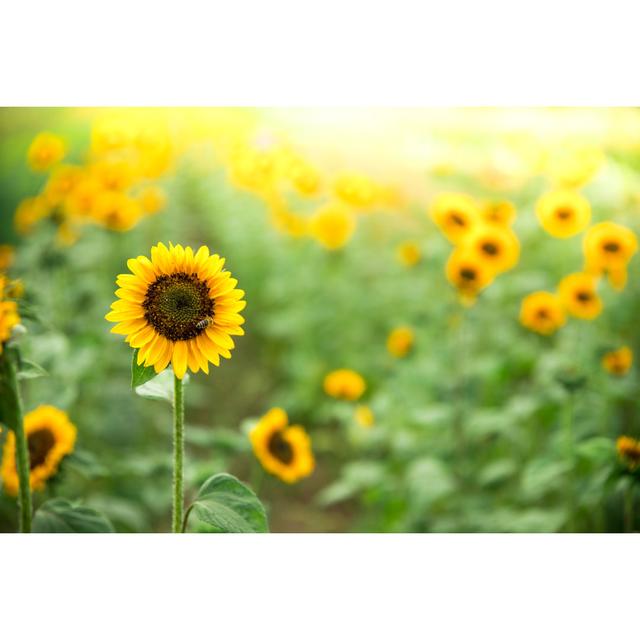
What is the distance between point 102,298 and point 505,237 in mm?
1102

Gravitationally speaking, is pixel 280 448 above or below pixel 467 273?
below

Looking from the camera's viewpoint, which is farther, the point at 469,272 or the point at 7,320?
the point at 469,272

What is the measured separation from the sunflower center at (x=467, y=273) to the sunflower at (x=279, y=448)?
0.53m

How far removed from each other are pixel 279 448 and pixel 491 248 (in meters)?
0.67

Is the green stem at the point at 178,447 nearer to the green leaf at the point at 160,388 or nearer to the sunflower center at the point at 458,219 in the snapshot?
the green leaf at the point at 160,388

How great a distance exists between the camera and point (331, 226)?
2.09 m

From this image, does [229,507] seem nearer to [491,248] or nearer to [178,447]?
[178,447]

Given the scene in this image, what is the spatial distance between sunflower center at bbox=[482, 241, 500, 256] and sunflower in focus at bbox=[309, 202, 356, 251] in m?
0.66

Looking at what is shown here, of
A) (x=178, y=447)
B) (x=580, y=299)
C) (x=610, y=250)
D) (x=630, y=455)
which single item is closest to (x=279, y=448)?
(x=178, y=447)

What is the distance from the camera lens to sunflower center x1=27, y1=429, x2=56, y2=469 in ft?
3.81

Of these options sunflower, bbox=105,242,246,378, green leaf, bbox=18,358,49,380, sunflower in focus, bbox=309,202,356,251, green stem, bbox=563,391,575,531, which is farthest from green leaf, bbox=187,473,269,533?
sunflower in focus, bbox=309,202,356,251

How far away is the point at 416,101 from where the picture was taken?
1397 millimetres

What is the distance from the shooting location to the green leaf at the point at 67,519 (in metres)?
0.93

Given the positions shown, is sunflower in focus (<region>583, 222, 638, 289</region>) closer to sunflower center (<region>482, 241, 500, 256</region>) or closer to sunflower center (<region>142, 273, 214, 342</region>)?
sunflower center (<region>482, 241, 500, 256</region>)
